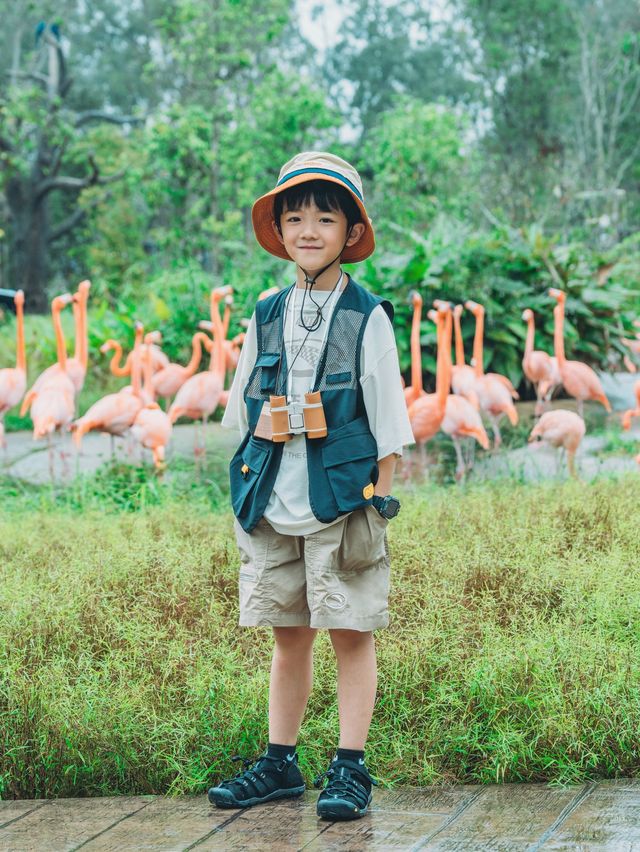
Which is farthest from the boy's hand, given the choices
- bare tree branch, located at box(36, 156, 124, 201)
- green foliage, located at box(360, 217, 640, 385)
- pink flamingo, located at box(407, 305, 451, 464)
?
bare tree branch, located at box(36, 156, 124, 201)

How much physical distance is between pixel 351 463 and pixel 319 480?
83mm

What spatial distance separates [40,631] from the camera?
3498 millimetres

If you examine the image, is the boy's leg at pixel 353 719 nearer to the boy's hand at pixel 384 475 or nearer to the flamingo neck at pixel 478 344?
the boy's hand at pixel 384 475

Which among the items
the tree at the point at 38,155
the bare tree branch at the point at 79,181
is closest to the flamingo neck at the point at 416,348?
the tree at the point at 38,155

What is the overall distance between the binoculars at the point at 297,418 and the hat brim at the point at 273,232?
1.35ft

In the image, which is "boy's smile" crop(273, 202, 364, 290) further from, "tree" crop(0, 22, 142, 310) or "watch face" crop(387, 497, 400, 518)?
"tree" crop(0, 22, 142, 310)

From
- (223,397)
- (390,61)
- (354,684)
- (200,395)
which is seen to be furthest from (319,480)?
(390,61)

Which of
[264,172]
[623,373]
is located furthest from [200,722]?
[264,172]

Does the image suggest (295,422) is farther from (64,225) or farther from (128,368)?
(64,225)

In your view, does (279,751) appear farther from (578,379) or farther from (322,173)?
(578,379)

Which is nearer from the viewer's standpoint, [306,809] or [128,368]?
[306,809]

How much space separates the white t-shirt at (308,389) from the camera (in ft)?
8.11

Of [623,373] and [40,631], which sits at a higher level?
[623,373]

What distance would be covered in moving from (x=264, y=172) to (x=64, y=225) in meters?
8.04
